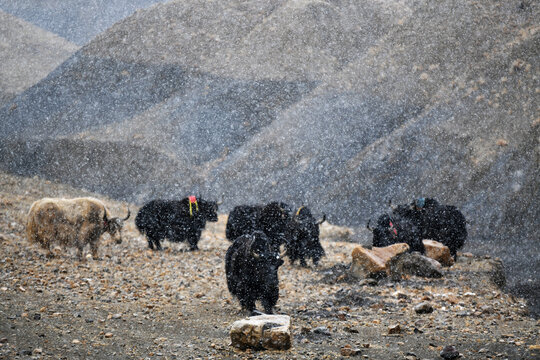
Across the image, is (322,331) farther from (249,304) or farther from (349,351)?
(249,304)

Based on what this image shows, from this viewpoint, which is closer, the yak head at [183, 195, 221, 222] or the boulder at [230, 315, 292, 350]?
the boulder at [230, 315, 292, 350]

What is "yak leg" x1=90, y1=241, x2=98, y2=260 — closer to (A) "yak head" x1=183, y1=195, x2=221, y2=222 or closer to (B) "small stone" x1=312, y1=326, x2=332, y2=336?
(A) "yak head" x1=183, y1=195, x2=221, y2=222

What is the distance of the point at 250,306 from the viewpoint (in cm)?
641

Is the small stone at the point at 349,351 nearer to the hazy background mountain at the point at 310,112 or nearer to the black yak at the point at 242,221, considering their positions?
the black yak at the point at 242,221

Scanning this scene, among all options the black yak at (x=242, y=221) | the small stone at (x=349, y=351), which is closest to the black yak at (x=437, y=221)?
the black yak at (x=242, y=221)

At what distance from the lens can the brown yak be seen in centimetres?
909

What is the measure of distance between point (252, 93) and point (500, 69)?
18.9 metres

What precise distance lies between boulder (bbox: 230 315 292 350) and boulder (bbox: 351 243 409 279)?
13.4ft

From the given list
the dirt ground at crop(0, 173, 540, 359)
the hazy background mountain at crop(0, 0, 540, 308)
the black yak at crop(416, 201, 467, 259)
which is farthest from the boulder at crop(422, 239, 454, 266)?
the hazy background mountain at crop(0, 0, 540, 308)

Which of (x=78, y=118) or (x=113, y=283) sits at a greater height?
(x=78, y=118)

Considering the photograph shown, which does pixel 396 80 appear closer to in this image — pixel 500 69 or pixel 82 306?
pixel 500 69

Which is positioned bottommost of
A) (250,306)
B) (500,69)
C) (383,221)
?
(250,306)

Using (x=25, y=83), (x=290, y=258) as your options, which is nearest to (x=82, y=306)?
(x=290, y=258)

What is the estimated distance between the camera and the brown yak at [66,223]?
29.8 feet
